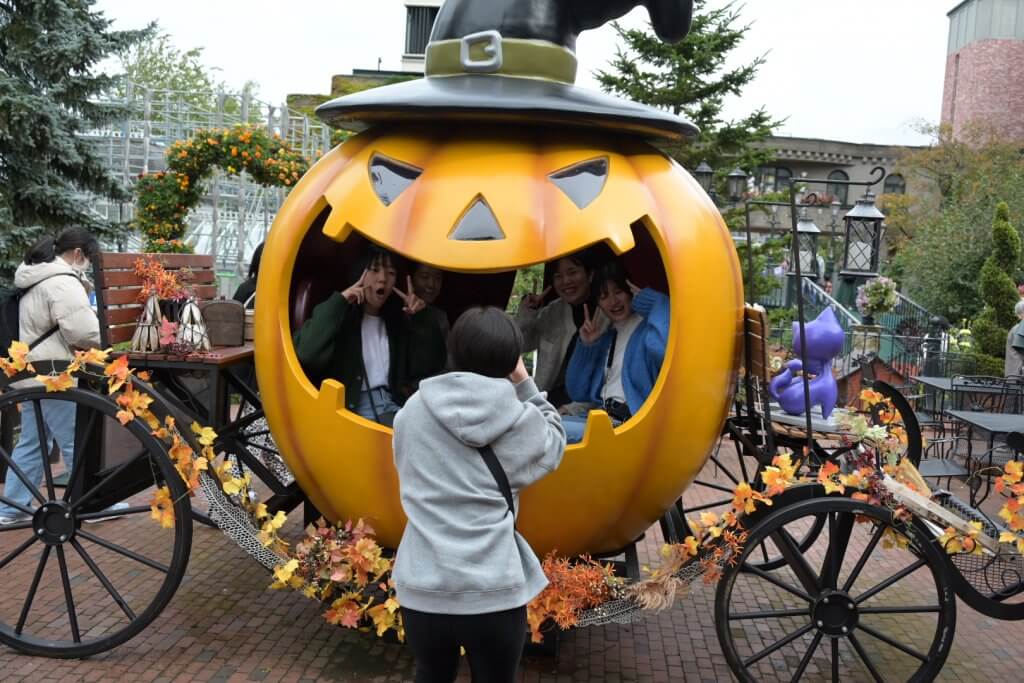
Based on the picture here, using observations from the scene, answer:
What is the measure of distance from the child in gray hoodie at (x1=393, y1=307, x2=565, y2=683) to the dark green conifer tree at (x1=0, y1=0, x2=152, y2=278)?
27.4ft

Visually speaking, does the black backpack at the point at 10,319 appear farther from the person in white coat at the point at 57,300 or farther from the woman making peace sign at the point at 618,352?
the woman making peace sign at the point at 618,352

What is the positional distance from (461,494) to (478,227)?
1.30m

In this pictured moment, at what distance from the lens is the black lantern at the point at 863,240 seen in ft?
22.8

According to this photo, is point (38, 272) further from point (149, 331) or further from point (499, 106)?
point (499, 106)

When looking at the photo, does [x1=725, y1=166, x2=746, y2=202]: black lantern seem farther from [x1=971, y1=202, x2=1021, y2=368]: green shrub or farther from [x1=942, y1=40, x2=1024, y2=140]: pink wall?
[x1=942, y1=40, x2=1024, y2=140]: pink wall

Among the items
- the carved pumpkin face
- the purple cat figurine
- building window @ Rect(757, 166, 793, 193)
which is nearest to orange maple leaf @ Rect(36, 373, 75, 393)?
the carved pumpkin face

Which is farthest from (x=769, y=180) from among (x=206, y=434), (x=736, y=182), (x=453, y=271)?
(x=206, y=434)

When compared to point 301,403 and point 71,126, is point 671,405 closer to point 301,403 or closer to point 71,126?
point 301,403

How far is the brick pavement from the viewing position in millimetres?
3828

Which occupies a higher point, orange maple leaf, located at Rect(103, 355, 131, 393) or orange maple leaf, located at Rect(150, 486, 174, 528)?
orange maple leaf, located at Rect(103, 355, 131, 393)

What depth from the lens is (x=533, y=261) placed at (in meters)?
3.41

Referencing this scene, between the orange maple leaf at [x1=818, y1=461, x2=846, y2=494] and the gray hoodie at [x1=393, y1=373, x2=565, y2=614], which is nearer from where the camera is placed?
the gray hoodie at [x1=393, y1=373, x2=565, y2=614]

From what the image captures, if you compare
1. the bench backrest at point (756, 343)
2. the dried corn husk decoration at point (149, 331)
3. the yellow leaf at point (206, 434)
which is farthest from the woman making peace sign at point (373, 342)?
the bench backrest at point (756, 343)

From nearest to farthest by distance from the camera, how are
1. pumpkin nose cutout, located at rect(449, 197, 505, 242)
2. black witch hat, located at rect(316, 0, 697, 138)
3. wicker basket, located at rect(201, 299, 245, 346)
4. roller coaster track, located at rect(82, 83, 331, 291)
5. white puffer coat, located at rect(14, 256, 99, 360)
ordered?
pumpkin nose cutout, located at rect(449, 197, 505, 242) < black witch hat, located at rect(316, 0, 697, 138) < wicker basket, located at rect(201, 299, 245, 346) < white puffer coat, located at rect(14, 256, 99, 360) < roller coaster track, located at rect(82, 83, 331, 291)
